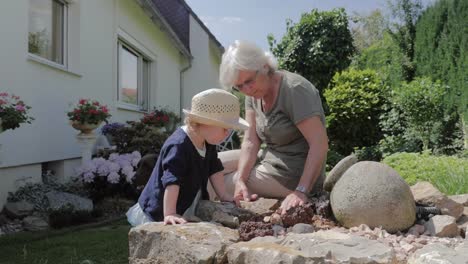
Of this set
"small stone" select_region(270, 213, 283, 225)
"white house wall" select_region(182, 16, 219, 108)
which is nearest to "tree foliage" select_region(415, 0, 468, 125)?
"small stone" select_region(270, 213, 283, 225)

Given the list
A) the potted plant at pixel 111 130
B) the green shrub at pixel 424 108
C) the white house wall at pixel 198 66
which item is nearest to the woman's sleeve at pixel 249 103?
the potted plant at pixel 111 130

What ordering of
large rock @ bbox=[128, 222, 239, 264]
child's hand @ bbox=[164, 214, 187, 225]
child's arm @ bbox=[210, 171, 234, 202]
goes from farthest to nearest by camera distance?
child's arm @ bbox=[210, 171, 234, 202], child's hand @ bbox=[164, 214, 187, 225], large rock @ bbox=[128, 222, 239, 264]

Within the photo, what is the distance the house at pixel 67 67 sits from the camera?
516 centimetres

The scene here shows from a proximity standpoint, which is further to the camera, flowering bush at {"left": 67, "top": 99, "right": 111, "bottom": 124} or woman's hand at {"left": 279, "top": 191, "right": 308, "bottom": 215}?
flowering bush at {"left": 67, "top": 99, "right": 111, "bottom": 124}

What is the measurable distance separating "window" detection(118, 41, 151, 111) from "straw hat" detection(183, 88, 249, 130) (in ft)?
23.3

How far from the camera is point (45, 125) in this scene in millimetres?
5875

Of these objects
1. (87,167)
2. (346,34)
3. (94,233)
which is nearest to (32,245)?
(94,233)

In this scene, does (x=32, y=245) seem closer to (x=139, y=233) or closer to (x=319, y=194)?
(x=139, y=233)

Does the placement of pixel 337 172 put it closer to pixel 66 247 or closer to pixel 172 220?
pixel 172 220

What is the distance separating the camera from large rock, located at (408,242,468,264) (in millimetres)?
1713

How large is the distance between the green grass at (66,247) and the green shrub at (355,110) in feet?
19.7

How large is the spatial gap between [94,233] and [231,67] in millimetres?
2542

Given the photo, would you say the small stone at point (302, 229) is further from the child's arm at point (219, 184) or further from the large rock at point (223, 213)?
the child's arm at point (219, 184)

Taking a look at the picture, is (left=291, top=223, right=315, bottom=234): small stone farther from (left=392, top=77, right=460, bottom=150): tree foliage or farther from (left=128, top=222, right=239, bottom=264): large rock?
(left=392, top=77, right=460, bottom=150): tree foliage
